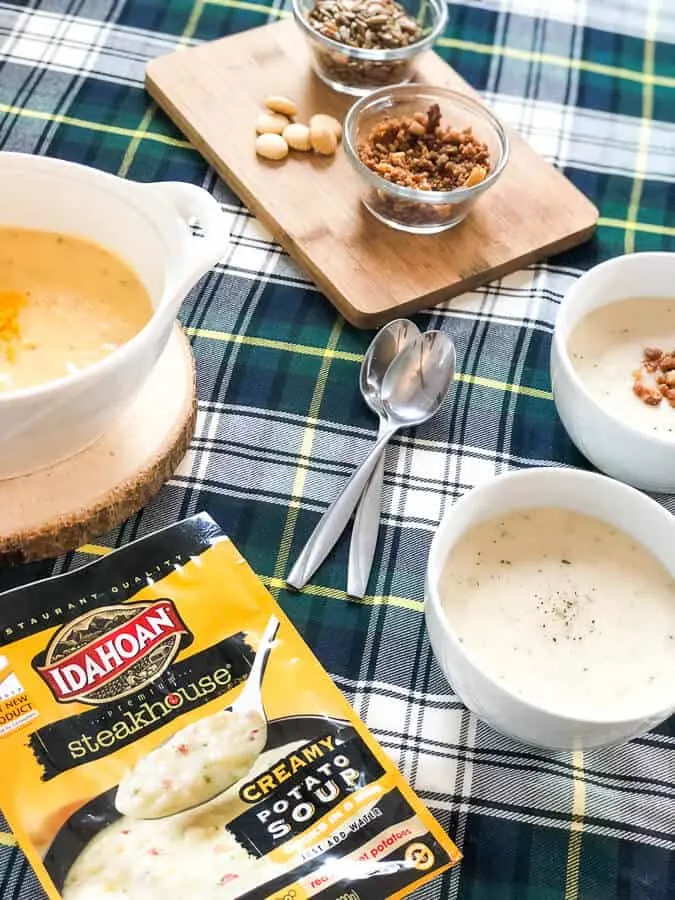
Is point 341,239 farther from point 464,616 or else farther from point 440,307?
point 464,616

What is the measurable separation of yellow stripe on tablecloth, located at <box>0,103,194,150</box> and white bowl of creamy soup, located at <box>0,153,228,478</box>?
0.37 metres

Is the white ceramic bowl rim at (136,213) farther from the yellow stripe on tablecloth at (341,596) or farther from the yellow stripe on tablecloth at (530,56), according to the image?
the yellow stripe on tablecloth at (530,56)

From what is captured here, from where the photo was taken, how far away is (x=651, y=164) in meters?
1.47

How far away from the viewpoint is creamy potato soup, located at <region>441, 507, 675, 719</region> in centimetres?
86

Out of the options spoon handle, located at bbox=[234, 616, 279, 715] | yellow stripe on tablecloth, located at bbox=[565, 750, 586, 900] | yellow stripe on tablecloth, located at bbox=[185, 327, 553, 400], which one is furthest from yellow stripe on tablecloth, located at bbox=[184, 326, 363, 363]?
yellow stripe on tablecloth, located at bbox=[565, 750, 586, 900]

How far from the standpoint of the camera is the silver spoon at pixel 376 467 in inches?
39.7

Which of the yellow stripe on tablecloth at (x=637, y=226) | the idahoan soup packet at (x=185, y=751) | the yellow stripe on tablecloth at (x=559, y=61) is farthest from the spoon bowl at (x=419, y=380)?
the yellow stripe on tablecloth at (x=559, y=61)

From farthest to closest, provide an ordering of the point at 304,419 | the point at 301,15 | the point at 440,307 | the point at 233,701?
1. the point at 301,15
2. the point at 440,307
3. the point at 304,419
4. the point at 233,701

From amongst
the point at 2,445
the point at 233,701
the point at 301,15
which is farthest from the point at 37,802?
the point at 301,15

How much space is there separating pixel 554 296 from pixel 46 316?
555mm

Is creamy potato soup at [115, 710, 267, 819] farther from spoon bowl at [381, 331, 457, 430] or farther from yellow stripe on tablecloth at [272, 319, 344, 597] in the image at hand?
spoon bowl at [381, 331, 457, 430]

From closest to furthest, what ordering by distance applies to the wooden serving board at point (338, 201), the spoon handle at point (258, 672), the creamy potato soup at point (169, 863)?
1. the creamy potato soup at point (169, 863)
2. the spoon handle at point (258, 672)
3. the wooden serving board at point (338, 201)

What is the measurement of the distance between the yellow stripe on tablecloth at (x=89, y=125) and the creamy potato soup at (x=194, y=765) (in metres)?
0.75

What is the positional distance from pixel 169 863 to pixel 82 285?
50 centimetres
